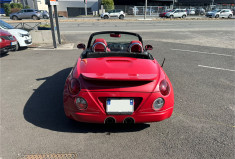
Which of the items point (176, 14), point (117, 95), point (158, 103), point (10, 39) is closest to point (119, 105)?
point (117, 95)

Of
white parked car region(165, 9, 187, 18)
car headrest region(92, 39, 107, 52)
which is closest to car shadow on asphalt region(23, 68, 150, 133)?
car headrest region(92, 39, 107, 52)

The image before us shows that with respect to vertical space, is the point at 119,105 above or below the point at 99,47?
below

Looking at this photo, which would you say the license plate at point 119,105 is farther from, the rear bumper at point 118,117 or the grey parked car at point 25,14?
the grey parked car at point 25,14

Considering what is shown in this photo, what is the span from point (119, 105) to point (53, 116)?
4.89ft

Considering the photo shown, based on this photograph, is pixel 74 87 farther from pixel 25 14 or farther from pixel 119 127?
pixel 25 14

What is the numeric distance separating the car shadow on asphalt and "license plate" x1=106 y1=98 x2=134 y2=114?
23.5 inches

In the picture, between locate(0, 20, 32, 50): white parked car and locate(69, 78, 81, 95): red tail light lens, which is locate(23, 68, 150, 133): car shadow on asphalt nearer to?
locate(69, 78, 81, 95): red tail light lens

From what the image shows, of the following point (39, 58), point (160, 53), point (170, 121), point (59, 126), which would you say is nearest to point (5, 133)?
point (59, 126)

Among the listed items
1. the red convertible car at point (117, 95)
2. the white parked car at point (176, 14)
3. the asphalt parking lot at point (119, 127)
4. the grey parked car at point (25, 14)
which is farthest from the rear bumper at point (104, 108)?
the white parked car at point (176, 14)

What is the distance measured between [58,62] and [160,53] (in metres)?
4.54

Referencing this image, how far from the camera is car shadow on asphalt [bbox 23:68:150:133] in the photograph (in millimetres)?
2824

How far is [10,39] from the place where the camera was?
7289mm

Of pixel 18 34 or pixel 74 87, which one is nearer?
pixel 74 87

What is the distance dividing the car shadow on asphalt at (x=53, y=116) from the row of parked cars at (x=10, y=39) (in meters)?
3.94
